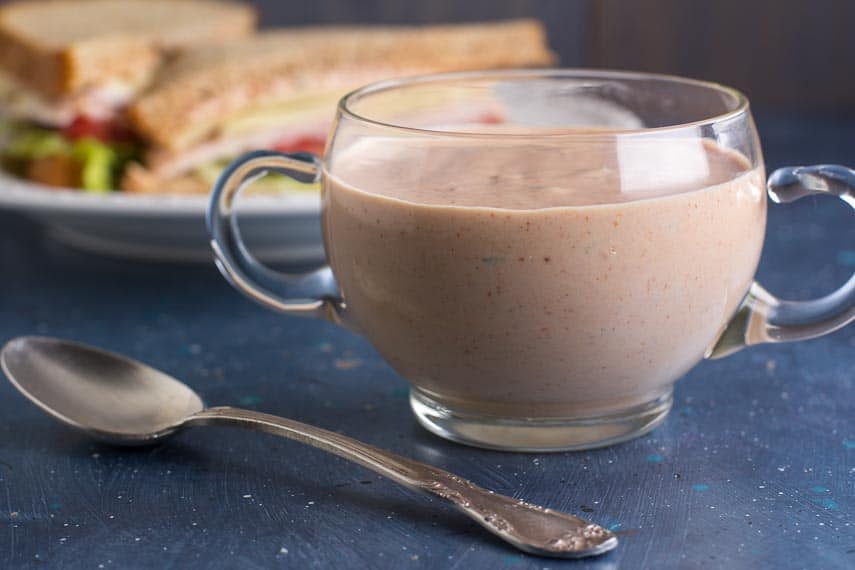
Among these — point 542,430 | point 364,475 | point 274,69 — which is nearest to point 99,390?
point 364,475

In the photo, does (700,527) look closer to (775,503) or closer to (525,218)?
(775,503)

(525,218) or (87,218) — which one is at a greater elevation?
(525,218)

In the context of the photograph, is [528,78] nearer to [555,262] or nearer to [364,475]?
[555,262]

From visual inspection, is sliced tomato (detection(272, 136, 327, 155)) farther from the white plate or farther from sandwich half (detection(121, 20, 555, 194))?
the white plate

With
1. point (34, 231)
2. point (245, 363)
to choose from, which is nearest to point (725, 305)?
point (245, 363)

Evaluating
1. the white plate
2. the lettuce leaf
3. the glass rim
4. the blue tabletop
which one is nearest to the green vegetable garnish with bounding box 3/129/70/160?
the lettuce leaf

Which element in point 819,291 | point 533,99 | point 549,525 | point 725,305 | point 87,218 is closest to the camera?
point 549,525
